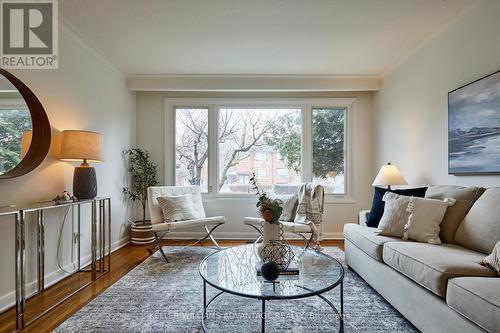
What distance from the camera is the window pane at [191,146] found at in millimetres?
4379

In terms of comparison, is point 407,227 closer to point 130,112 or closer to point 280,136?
point 280,136

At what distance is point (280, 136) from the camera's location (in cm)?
435

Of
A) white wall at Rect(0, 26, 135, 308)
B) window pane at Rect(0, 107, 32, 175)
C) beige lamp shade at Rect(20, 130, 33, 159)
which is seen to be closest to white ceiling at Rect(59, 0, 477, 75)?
white wall at Rect(0, 26, 135, 308)

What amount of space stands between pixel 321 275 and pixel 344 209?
8.77 feet

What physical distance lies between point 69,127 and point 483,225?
12.1 ft

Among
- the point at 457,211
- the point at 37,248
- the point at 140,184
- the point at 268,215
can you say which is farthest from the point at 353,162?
the point at 37,248

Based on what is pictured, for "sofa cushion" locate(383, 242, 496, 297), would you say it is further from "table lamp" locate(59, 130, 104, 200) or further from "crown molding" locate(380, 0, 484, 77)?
"table lamp" locate(59, 130, 104, 200)

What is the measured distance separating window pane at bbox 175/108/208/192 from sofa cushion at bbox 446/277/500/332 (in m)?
3.47

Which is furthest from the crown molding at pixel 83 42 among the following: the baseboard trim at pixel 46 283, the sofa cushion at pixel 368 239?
the sofa cushion at pixel 368 239

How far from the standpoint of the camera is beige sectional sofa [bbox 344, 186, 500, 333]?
1.31m

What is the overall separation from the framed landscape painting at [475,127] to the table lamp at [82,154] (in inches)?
135

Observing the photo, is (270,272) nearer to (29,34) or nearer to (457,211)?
(457,211)

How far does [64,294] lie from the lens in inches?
91.3

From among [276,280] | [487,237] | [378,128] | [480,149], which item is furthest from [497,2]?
[276,280]
